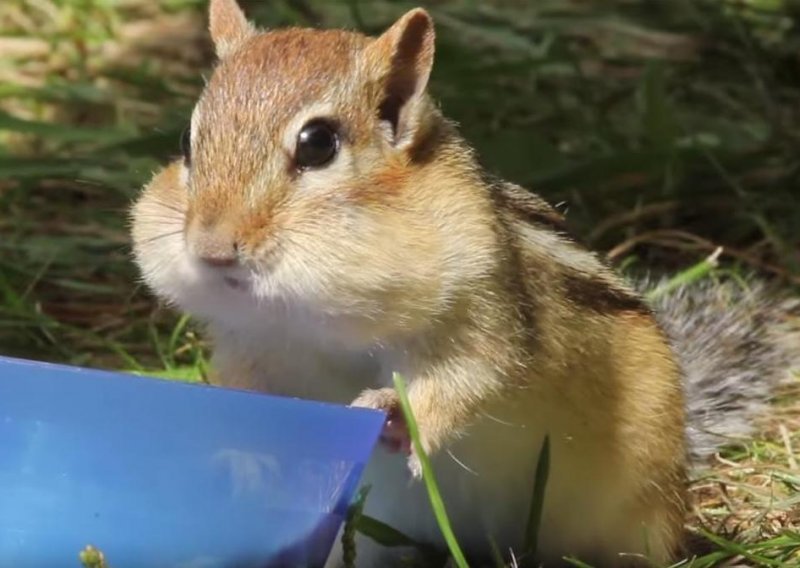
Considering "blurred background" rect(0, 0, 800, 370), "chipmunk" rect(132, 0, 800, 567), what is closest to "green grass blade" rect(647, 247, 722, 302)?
"blurred background" rect(0, 0, 800, 370)

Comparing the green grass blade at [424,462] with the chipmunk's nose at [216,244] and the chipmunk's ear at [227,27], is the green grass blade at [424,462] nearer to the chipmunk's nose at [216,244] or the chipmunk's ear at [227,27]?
the chipmunk's nose at [216,244]

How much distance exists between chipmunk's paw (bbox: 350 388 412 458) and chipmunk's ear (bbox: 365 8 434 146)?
286 mm

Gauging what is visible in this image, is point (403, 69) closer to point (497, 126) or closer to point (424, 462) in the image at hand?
point (424, 462)

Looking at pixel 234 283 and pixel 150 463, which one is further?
pixel 234 283

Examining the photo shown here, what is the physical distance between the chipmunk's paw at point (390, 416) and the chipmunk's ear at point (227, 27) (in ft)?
1.59

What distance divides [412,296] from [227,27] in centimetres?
49

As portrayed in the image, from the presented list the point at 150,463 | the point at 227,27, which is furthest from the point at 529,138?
the point at 150,463

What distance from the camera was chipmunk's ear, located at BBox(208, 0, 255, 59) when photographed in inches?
73.5

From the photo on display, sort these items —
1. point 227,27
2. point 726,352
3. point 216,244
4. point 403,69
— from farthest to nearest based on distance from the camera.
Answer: point 726,352 < point 227,27 < point 403,69 < point 216,244

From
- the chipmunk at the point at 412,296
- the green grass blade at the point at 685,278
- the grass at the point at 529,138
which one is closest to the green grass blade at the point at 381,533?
the chipmunk at the point at 412,296

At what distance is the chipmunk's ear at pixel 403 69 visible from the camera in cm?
171

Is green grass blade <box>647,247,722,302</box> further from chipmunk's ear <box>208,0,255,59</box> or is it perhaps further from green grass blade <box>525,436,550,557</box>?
chipmunk's ear <box>208,0,255,59</box>

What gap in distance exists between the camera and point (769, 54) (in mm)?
3643

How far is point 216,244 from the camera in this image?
1.51 metres
